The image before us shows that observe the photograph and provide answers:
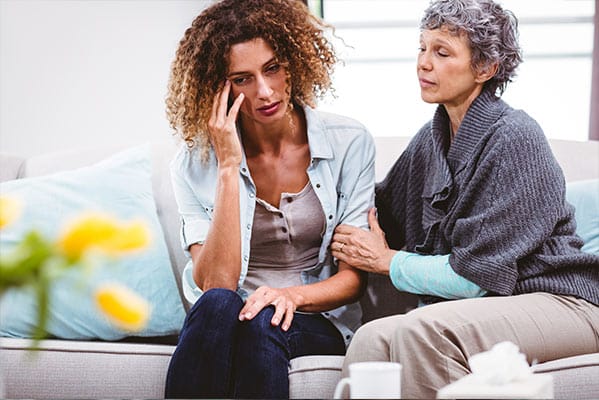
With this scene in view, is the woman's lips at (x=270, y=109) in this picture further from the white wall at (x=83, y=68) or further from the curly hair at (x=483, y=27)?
the white wall at (x=83, y=68)

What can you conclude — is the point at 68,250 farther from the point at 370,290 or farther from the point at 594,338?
the point at 370,290

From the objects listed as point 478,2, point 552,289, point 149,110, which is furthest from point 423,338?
point 149,110

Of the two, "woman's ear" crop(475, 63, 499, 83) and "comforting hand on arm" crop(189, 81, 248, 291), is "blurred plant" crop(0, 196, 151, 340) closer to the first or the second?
"comforting hand on arm" crop(189, 81, 248, 291)

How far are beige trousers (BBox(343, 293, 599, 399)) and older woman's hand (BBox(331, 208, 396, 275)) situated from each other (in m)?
0.30

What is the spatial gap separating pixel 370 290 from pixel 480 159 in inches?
20.1

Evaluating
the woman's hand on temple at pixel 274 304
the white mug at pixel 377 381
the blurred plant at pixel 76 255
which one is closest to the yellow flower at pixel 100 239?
the blurred plant at pixel 76 255

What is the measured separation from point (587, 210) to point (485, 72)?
1.46 feet

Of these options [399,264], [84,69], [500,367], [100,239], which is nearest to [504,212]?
[399,264]

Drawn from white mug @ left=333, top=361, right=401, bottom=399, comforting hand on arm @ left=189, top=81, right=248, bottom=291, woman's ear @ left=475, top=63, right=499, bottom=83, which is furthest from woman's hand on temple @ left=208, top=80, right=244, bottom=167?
white mug @ left=333, top=361, right=401, bottom=399

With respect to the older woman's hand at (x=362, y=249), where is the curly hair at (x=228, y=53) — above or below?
above

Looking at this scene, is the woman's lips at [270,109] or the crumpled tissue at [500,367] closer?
the crumpled tissue at [500,367]

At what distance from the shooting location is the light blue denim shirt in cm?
213

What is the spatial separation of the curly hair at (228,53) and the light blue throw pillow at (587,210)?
26.3 inches

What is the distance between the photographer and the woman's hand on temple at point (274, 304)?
189cm
